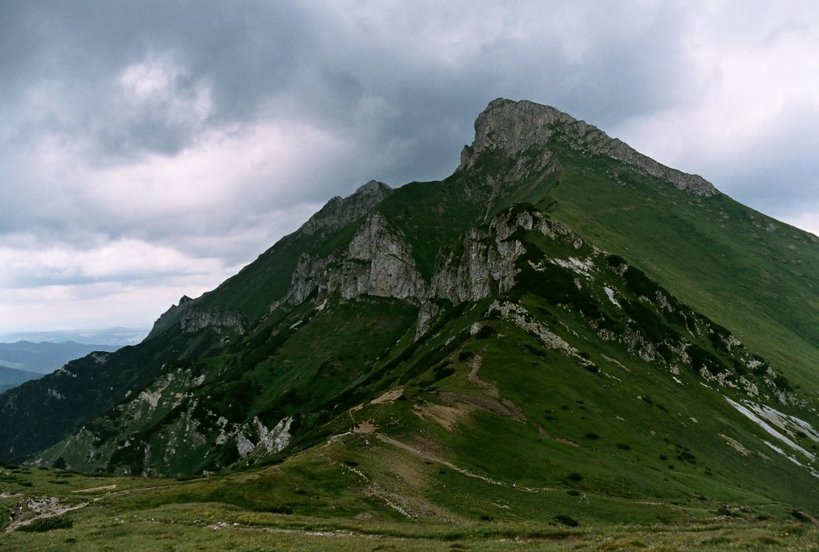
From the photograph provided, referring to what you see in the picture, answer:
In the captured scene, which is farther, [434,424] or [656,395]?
[656,395]

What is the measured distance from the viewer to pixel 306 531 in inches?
1531

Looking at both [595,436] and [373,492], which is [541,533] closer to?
[373,492]

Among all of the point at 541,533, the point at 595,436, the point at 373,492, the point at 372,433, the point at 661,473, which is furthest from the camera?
the point at 595,436

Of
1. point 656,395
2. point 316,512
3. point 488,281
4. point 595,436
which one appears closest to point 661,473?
point 595,436

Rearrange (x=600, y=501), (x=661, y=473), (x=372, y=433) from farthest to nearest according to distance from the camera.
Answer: (x=661, y=473) → (x=372, y=433) → (x=600, y=501)

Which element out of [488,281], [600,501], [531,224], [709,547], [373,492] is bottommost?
[600,501]

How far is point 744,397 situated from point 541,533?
142 metres

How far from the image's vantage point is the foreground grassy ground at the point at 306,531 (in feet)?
91.6

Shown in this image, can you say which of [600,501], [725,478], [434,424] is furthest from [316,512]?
[725,478]

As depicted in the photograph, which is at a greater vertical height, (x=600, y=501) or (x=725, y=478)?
(x=600, y=501)

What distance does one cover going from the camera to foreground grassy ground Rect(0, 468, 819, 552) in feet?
91.6

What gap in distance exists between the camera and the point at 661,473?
246 ft

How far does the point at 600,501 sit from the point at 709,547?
39487mm

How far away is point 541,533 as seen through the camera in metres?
35.1
